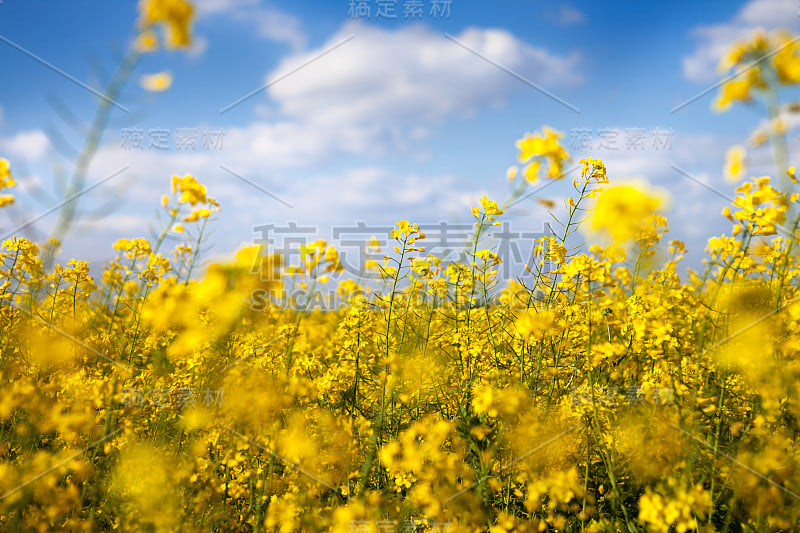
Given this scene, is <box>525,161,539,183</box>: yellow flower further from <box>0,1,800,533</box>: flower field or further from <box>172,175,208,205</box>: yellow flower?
<box>172,175,208,205</box>: yellow flower

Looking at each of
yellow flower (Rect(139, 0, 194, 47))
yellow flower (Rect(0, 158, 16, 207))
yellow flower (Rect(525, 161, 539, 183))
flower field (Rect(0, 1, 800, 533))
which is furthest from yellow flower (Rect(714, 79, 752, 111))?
yellow flower (Rect(0, 158, 16, 207))

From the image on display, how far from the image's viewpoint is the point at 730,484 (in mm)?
2447

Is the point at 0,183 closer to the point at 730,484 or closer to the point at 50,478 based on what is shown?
the point at 50,478

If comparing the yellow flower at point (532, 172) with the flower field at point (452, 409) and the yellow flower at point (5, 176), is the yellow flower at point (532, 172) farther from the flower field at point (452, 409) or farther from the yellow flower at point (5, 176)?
the yellow flower at point (5, 176)

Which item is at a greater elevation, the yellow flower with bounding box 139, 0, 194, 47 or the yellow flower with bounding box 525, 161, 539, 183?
the yellow flower with bounding box 139, 0, 194, 47

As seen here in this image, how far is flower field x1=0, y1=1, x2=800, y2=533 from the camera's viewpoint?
2096mm

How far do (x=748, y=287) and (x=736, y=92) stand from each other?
74.0 inches

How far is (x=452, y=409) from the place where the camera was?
2996 millimetres

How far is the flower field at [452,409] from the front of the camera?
210cm

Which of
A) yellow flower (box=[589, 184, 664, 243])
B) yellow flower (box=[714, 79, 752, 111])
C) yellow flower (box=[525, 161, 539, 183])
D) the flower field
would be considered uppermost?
yellow flower (box=[714, 79, 752, 111])

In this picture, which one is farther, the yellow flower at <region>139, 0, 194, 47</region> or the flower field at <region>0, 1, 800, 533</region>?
the flower field at <region>0, 1, 800, 533</region>

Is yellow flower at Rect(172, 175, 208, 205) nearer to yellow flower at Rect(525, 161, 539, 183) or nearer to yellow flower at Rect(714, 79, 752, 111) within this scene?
yellow flower at Rect(525, 161, 539, 183)

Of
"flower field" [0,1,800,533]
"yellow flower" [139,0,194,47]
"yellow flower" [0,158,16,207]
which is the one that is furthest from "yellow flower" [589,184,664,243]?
"yellow flower" [0,158,16,207]

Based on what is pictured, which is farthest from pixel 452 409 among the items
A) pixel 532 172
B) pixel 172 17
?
pixel 172 17
